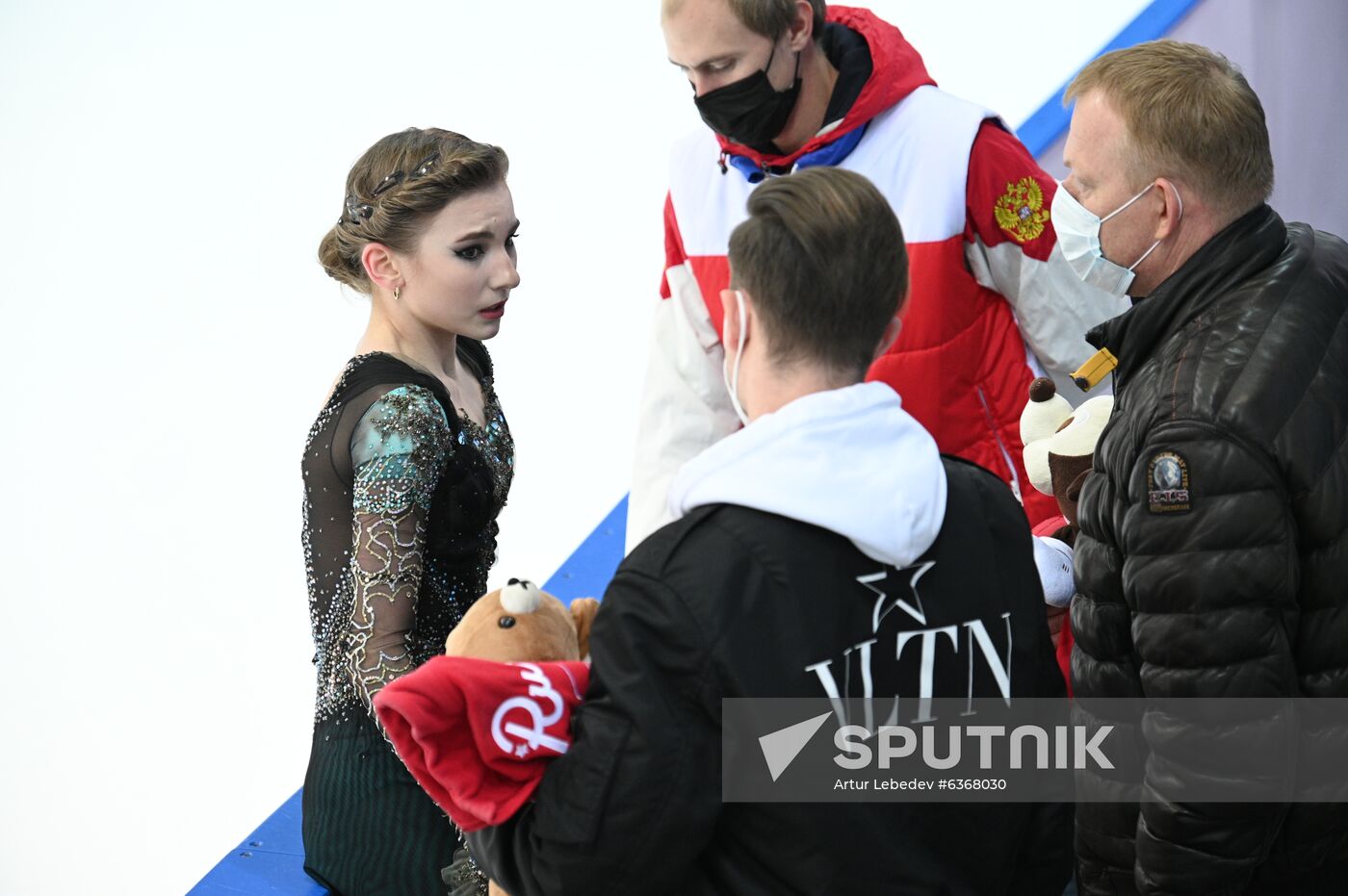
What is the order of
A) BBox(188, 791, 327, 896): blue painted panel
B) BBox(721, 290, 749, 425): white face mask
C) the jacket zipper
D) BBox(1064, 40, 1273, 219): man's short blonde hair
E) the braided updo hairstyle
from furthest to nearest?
BBox(188, 791, 327, 896): blue painted panel < the jacket zipper < the braided updo hairstyle < BBox(1064, 40, 1273, 219): man's short blonde hair < BBox(721, 290, 749, 425): white face mask

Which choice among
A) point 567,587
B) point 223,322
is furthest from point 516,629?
point 223,322

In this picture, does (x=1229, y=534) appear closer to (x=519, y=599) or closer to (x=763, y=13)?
(x=519, y=599)

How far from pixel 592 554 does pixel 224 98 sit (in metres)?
2.98

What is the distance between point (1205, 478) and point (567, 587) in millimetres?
2159

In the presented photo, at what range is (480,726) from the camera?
120cm

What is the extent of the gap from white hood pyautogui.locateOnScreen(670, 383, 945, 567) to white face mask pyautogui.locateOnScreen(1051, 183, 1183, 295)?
2.08ft

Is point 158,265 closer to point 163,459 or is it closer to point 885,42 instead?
point 163,459

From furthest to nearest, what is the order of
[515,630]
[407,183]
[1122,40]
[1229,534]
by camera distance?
1. [1122,40]
2. [407,183]
3. [1229,534]
4. [515,630]

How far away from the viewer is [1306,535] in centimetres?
150

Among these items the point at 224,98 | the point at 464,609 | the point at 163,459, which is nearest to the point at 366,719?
A: the point at 464,609

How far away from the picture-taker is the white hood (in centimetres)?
120

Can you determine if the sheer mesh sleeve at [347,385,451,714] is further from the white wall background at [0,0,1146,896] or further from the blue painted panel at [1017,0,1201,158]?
the blue painted panel at [1017,0,1201,158]

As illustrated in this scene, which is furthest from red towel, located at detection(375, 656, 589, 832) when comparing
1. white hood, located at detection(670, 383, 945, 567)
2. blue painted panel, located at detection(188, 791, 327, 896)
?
blue painted panel, located at detection(188, 791, 327, 896)

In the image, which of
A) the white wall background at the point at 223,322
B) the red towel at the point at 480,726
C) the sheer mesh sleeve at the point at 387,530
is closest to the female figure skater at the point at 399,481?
the sheer mesh sleeve at the point at 387,530
